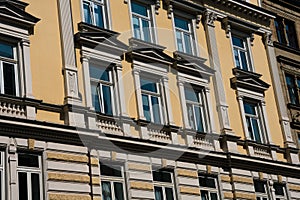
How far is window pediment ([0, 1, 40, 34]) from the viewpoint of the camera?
711 inches

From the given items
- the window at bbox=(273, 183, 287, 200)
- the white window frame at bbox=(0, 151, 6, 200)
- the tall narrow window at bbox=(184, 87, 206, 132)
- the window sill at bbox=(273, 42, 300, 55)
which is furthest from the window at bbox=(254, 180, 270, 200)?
the white window frame at bbox=(0, 151, 6, 200)

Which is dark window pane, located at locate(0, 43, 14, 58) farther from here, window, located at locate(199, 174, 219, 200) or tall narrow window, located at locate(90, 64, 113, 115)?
window, located at locate(199, 174, 219, 200)

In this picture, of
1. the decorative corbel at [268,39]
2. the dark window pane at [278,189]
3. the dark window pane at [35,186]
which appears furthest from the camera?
the decorative corbel at [268,39]

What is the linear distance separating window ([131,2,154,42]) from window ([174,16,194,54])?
149 centimetres

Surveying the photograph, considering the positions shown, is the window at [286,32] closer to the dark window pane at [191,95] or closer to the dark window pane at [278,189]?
the dark window pane at [191,95]

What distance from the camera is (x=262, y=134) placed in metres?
25.5

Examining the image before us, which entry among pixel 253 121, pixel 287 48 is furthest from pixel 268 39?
pixel 253 121

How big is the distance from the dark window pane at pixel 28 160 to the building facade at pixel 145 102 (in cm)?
3

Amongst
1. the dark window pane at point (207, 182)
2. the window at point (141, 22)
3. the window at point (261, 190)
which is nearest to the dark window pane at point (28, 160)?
the dark window pane at point (207, 182)

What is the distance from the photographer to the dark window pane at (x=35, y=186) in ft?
54.9

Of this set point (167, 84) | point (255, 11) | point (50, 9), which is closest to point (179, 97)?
point (167, 84)

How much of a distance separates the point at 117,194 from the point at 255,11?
13.2 meters

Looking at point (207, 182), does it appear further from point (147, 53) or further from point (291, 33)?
point (291, 33)

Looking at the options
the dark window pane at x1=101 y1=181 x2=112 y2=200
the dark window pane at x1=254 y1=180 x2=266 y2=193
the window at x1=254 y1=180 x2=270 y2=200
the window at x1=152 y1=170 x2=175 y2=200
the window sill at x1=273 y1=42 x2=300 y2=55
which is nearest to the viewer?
the dark window pane at x1=101 y1=181 x2=112 y2=200
